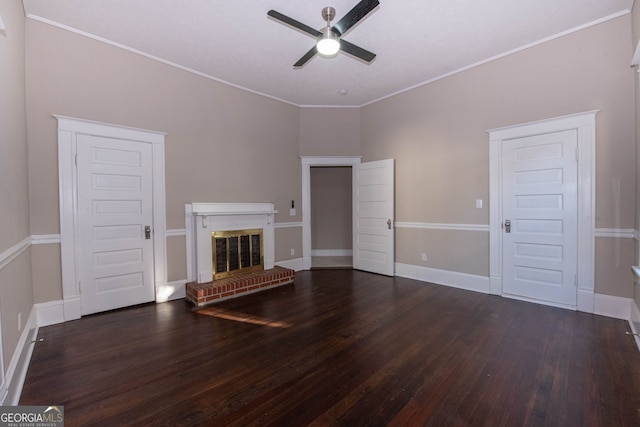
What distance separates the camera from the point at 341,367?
2.17 metres

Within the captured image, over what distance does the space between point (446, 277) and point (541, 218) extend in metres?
1.44

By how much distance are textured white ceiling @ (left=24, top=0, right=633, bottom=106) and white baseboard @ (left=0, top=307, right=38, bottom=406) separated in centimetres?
299

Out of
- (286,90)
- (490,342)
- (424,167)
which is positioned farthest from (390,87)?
(490,342)

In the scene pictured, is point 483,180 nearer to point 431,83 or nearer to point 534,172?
point 534,172

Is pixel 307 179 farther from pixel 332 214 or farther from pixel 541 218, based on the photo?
pixel 541 218

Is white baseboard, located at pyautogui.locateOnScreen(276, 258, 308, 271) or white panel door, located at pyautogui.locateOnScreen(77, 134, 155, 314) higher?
white panel door, located at pyautogui.locateOnScreen(77, 134, 155, 314)

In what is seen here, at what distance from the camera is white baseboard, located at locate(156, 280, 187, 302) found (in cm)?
373

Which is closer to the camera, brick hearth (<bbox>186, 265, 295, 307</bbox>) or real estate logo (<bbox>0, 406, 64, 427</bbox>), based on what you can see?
real estate logo (<bbox>0, 406, 64, 427</bbox>)

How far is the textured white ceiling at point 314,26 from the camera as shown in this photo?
2768mm

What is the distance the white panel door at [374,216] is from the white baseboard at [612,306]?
8.19ft

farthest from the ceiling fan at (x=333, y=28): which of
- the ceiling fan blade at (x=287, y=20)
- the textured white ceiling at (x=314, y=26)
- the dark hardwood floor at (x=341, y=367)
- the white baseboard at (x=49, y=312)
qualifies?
the white baseboard at (x=49, y=312)

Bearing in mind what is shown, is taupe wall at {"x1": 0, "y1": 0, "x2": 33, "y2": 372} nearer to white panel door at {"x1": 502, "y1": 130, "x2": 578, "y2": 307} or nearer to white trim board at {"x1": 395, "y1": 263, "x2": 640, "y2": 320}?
white trim board at {"x1": 395, "y1": 263, "x2": 640, "y2": 320}

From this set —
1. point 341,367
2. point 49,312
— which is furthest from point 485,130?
point 49,312

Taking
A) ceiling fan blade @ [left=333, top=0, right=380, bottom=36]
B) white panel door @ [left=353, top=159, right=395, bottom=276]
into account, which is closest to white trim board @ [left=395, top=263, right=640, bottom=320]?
white panel door @ [left=353, top=159, right=395, bottom=276]
